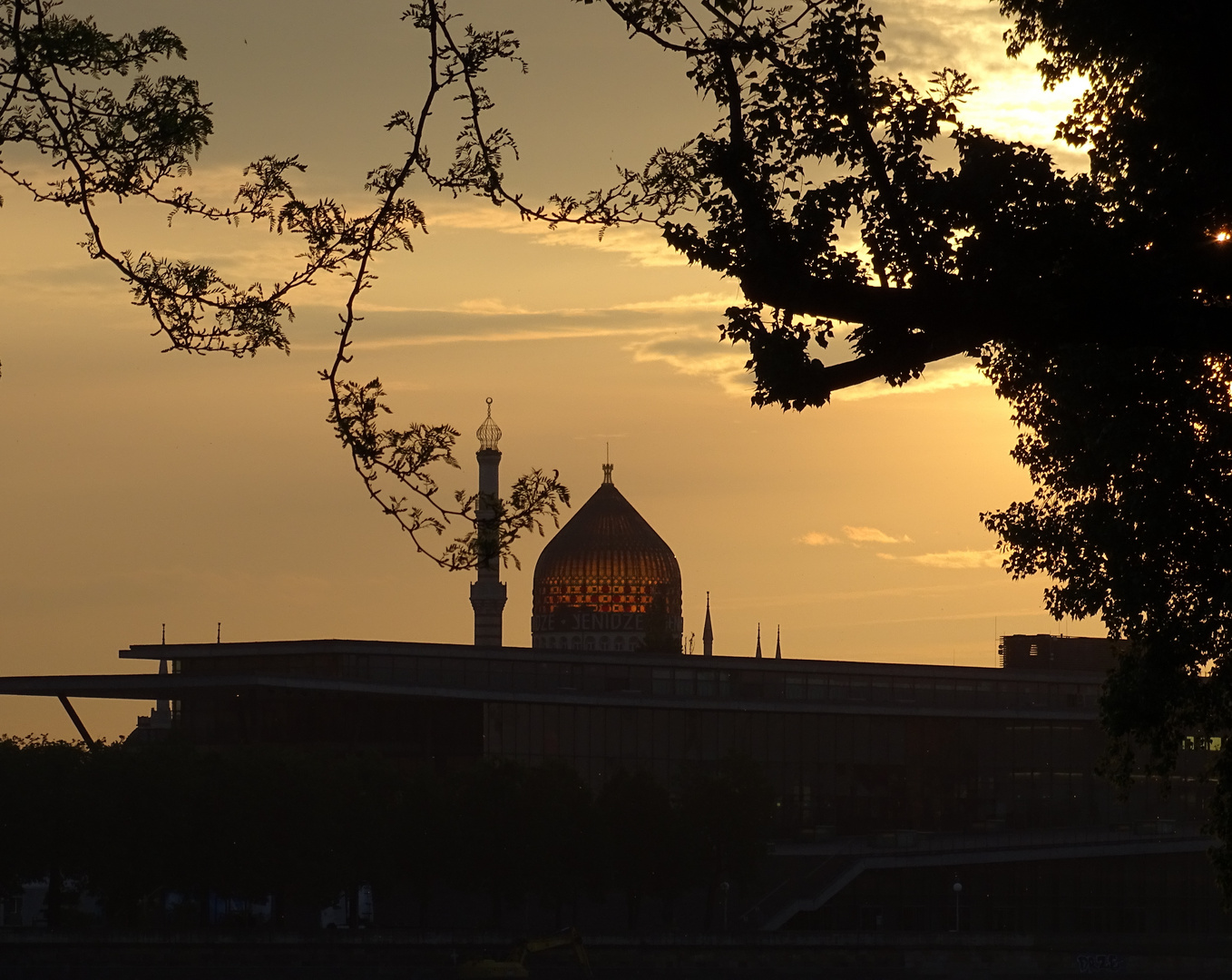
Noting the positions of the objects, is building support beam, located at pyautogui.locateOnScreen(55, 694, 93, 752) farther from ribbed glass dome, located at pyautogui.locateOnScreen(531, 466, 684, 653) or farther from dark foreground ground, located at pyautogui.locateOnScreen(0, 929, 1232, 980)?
ribbed glass dome, located at pyautogui.locateOnScreen(531, 466, 684, 653)

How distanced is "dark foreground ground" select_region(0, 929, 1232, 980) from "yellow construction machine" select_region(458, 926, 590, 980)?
Result: 90 cm

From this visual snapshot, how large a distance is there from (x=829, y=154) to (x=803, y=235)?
4.81 feet

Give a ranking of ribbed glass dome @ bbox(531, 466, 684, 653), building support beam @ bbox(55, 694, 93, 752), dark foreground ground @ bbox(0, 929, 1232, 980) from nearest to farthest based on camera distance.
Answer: dark foreground ground @ bbox(0, 929, 1232, 980) → building support beam @ bbox(55, 694, 93, 752) → ribbed glass dome @ bbox(531, 466, 684, 653)

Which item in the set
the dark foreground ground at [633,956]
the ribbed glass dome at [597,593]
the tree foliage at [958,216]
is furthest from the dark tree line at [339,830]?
the ribbed glass dome at [597,593]

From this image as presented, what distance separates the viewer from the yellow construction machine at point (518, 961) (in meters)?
80.1

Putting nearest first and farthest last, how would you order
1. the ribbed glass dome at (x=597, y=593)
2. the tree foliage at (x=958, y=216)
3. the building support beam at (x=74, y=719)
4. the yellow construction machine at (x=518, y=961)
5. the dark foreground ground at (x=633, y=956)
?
1. the tree foliage at (x=958, y=216)
2. the dark foreground ground at (x=633, y=956)
3. the yellow construction machine at (x=518, y=961)
4. the building support beam at (x=74, y=719)
5. the ribbed glass dome at (x=597, y=593)

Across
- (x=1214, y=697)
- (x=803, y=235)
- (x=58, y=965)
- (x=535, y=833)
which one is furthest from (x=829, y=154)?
(x=535, y=833)

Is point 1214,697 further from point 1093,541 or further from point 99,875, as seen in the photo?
point 99,875

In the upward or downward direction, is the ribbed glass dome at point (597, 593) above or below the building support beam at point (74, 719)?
above

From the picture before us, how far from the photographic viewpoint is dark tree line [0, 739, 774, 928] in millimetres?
80125

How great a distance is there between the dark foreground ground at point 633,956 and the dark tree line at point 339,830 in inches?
121

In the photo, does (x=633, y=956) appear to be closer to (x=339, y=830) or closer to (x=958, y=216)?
(x=339, y=830)

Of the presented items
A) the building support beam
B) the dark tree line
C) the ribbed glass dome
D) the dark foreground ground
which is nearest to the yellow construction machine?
the dark foreground ground

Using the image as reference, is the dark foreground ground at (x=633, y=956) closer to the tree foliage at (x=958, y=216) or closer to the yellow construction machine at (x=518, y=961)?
→ the yellow construction machine at (x=518, y=961)
